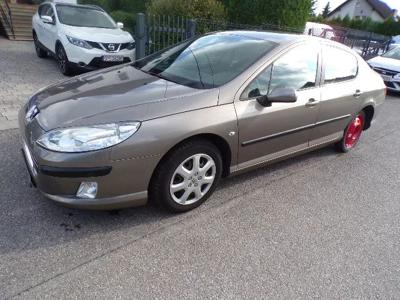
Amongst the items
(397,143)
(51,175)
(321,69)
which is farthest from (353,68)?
(51,175)

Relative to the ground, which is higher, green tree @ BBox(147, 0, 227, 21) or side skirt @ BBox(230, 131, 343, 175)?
green tree @ BBox(147, 0, 227, 21)

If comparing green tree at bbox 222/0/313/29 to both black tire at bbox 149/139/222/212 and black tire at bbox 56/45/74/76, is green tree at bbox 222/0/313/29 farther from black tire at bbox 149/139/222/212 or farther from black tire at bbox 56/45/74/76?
black tire at bbox 149/139/222/212

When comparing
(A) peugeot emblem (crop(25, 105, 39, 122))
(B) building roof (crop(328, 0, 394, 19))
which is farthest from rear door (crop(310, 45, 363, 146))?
(B) building roof (crop(328, 0, 394, 19))

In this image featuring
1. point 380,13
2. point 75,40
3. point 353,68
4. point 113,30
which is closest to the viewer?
point 353,68

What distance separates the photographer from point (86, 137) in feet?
8.01

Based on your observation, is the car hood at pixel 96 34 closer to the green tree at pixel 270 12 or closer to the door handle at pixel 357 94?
the green tree at pixel 270 12

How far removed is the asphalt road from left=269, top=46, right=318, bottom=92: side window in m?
1.06

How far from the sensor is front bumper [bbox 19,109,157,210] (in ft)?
7.89

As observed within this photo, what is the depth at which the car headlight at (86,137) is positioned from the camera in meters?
2.42

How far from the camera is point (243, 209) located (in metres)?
3.18

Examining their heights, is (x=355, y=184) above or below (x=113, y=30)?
below

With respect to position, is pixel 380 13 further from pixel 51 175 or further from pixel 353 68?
pixel 51 175

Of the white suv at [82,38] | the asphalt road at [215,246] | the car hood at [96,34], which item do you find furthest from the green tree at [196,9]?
the asphalt road at [215,246]

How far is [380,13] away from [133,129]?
212ft
